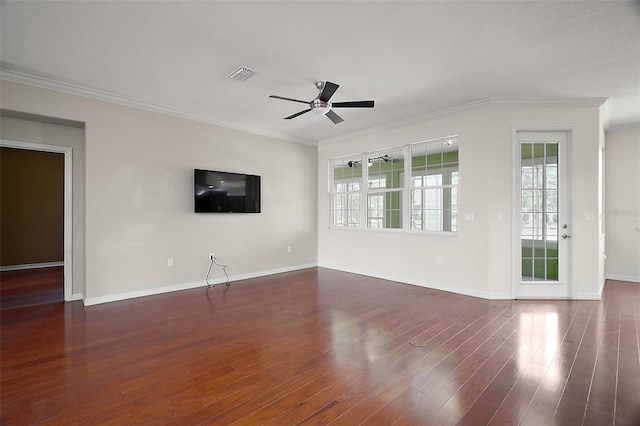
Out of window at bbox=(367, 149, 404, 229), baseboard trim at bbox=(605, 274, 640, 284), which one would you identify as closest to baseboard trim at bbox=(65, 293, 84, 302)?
window at bbox=(367, 149, 404, 229)

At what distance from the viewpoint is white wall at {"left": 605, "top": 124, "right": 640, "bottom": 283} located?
17.3 ft

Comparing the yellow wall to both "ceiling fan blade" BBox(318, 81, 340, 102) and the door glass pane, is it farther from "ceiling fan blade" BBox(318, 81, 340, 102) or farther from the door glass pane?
the door glass pane

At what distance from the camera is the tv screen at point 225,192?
16.1 ft

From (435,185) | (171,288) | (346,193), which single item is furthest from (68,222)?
(435,185)

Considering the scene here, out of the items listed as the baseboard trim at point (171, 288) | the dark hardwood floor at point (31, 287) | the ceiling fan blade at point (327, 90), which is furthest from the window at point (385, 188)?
the dark hardwood floor at point (31, 287)

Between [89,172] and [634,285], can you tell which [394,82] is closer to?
[89,172]

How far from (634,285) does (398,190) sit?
4222mm

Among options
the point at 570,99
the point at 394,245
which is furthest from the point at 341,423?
the point at 570,99

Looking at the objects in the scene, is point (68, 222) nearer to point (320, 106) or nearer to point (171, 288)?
point (171, 288)

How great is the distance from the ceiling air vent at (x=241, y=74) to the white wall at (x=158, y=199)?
1.74 m

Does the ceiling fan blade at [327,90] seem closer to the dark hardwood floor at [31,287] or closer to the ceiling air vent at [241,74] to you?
the ceiling air vent at [241,74]

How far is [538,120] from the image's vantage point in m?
4.25

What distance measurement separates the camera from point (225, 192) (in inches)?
205

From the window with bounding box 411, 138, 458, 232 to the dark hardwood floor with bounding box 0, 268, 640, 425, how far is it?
54.4 inches
